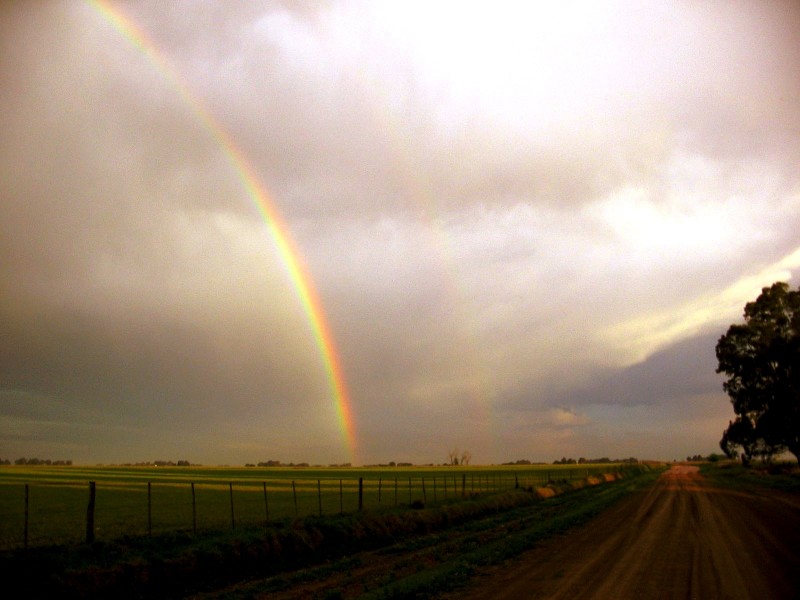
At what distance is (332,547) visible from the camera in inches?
918

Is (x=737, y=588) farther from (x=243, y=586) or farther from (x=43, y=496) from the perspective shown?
(x=43, y=496)

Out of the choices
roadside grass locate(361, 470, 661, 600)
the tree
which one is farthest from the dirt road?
the tree

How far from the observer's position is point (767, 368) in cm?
6109

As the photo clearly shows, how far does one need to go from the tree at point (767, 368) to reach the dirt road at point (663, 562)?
33.0 meters

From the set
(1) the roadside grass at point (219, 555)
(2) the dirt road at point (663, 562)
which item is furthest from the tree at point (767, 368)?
(1) the roadside grass at point (219, 555)

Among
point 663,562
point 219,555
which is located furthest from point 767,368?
point 219,555

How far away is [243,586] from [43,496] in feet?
148

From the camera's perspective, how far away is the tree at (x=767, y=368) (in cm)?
5850

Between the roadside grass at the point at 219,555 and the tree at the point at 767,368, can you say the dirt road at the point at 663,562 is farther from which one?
the tree at the point at 767,368

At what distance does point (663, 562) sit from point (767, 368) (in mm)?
51949

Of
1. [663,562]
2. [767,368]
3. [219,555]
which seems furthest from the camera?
[767,368]

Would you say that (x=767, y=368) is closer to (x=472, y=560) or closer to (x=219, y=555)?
(x=472, y=560)

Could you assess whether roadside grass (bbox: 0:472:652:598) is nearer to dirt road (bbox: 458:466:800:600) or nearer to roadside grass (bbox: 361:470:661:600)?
roadside grass (bbox: 361:470:661:600)

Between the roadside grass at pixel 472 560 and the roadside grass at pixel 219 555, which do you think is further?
the roadside grass at pixel 219 555
